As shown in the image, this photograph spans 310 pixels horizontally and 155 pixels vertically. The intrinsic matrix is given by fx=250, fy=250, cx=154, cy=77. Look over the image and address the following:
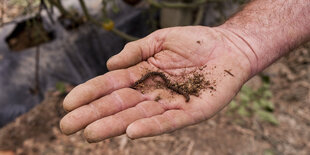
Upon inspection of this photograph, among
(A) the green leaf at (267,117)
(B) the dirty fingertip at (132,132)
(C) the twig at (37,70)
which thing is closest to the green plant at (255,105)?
(A) the green leaf at (267,117)

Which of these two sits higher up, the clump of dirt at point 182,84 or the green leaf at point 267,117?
the clump of dirt at point 182,84

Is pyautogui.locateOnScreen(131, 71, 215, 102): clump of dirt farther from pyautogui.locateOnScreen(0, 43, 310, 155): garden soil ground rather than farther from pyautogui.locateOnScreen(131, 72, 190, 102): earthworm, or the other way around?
pyautogui.locateOnScreen(0, 43, 310, 155): garden soil ground

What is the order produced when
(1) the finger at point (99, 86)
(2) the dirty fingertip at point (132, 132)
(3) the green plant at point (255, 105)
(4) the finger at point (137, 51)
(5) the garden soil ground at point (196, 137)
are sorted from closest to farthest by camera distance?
(2) the dirty fingertip at point (132, 132)
(1) the finger at point (99, 86)
(4) the finger at point (137, 51)
(5) the garden soil ground at point (196, 137)
(3) the green plant at point (255, 105)

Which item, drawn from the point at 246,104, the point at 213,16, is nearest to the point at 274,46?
the point at 246,104

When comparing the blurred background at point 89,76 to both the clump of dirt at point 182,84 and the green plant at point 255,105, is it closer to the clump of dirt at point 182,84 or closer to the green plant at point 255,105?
the green plant at point 255,105

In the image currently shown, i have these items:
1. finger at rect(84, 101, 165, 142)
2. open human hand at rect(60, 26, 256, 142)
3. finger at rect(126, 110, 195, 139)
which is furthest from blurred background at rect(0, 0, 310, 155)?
finger at rect(126, 110, 195, 139)

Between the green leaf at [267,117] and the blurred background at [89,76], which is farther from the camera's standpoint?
the green leaf at [267,117]
